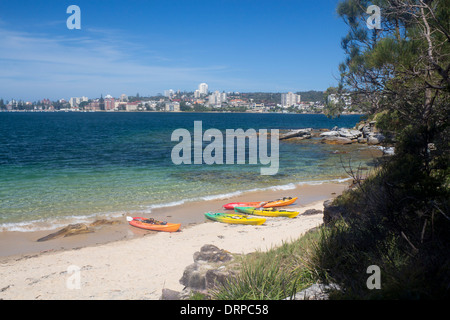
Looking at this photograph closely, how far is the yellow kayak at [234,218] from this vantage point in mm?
13137

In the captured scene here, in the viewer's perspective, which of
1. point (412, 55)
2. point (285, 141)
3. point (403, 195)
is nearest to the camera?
point (403, 195)

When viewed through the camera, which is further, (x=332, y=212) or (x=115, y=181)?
(x=115, y=181)

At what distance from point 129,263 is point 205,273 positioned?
11.5 ft

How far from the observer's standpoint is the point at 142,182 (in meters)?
19.5

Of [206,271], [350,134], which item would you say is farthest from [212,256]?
[350,134]

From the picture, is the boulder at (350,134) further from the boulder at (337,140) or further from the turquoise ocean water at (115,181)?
the turquoise ocean water at (115,181)

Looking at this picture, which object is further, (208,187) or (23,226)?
(208,187)

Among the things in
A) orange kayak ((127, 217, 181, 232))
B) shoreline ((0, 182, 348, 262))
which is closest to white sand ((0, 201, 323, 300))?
orange kayak ((127, 217, 181, 232))

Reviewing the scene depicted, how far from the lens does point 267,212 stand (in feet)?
47.1
